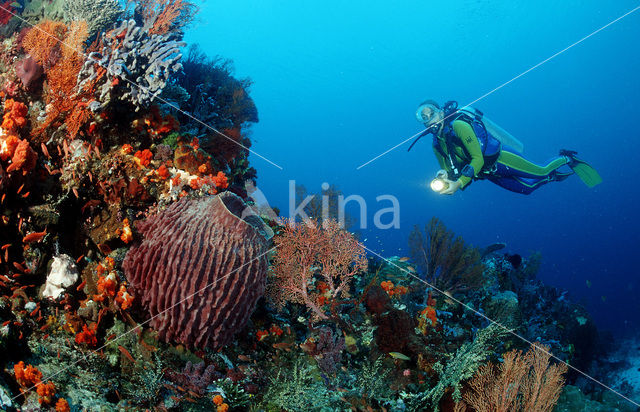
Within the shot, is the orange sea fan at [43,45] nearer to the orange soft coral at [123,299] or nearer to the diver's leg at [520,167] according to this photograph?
the orange soft coral at [123,299]

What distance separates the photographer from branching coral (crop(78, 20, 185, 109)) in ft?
13.9

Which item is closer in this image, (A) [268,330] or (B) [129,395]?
(B) [129,395]

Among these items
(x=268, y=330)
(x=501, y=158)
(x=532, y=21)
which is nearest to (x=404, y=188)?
(x=532, y=21)

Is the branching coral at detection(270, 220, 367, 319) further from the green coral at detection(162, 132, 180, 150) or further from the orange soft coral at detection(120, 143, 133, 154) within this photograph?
the orange soft coral at detection(120, 143, 133, 154)

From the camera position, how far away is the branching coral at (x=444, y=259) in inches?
276

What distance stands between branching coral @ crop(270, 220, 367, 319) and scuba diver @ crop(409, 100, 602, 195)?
431 cm

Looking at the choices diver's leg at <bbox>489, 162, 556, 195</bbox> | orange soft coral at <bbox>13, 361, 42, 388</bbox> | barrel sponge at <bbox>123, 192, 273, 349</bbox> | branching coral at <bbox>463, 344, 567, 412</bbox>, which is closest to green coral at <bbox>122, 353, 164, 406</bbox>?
barrel sponge at <bbox>123, 192, 273, 349</bbox>

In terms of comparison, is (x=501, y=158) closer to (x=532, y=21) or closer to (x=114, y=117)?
(x=114, y=117)

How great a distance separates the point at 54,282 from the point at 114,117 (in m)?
2.30

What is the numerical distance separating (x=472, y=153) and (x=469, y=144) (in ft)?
0.85

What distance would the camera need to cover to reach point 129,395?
310 centimetres

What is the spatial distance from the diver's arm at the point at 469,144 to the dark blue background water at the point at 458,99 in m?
65.7

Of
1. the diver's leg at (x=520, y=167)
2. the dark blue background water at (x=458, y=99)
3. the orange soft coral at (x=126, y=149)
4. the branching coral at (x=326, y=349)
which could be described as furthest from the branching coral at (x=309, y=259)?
the dark blue background water at (x=458, y=99)

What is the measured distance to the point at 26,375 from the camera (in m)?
2.73
